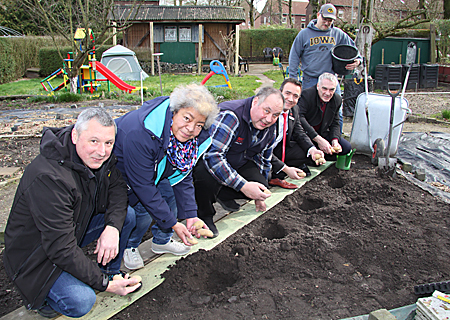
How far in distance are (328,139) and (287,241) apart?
6.86 feet

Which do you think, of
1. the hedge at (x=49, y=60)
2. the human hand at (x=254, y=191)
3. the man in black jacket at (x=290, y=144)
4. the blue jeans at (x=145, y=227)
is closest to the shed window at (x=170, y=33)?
the hedge at (x=49, y=60)

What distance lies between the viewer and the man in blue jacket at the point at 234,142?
2.70 meters

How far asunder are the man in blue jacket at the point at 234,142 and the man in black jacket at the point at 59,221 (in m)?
1.08

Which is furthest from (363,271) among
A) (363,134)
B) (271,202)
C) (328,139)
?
(363,134)

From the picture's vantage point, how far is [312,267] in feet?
7.64

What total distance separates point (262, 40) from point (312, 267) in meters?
24.0

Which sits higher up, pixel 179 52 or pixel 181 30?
pixel 181 30

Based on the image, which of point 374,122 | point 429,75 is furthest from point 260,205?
point 429,75

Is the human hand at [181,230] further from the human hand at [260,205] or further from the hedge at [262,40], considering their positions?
the hedge at [262,40]

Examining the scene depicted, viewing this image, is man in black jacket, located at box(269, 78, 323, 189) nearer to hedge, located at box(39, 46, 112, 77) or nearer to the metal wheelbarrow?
the metal wheelbarrow

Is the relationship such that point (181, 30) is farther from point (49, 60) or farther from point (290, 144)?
point (290, 144)

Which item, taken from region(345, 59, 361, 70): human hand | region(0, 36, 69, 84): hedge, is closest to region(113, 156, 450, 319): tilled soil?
region(345, 59, 361, 70): human hand

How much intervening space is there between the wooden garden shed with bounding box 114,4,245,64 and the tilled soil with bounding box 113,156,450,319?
16.8 meters

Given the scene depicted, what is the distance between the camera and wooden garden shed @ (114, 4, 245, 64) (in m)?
18.3
